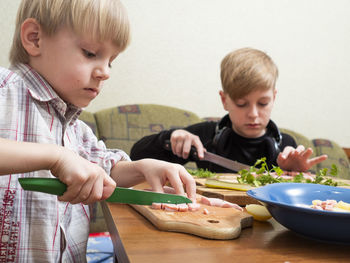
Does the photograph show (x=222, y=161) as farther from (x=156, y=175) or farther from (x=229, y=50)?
(x=229, y=50)

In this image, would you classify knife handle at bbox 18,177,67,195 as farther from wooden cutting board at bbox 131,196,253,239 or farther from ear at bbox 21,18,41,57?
ear at bbox 21,18,41,57

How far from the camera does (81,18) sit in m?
0.87

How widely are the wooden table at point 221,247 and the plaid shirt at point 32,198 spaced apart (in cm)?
28

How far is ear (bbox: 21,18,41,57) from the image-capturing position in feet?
2.95

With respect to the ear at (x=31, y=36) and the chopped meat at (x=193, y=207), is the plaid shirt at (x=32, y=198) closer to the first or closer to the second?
the ear at (x=31, y=36)

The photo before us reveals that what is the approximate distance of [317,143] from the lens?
2.77m

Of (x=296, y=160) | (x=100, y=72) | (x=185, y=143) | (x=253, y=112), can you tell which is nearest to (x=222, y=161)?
(x=185, y=143)

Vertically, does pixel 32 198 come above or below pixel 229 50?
below

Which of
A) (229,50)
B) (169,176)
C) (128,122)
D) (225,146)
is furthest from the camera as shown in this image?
(229,50)

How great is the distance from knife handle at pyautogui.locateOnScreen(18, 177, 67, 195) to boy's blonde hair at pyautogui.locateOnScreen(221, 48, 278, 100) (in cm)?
132

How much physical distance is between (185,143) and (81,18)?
0.77 metres

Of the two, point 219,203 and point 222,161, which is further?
point 222,161

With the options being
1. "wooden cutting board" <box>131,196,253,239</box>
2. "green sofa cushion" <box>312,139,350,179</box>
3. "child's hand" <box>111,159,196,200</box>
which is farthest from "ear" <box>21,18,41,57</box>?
"green sofa cushion" <box>312,139,350,179</box>

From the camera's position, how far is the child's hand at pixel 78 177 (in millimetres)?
587
